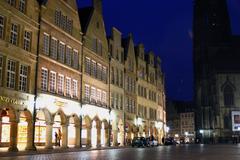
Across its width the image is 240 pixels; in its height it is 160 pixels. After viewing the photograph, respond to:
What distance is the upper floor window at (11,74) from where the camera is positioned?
1243 inches

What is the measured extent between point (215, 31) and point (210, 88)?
72.3 feet

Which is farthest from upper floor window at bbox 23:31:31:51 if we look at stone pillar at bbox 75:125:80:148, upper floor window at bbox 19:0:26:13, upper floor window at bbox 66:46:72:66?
stone pillar at bbox 75:125:80:148

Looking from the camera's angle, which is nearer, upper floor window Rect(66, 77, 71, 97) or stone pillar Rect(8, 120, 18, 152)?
stone pillar Rect(8, 120, 18, 152)

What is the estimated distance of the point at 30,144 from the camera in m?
33.9

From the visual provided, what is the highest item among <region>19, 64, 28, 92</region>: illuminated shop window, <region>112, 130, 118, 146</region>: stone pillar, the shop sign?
<region>19, 64, 28, 92</region>: illuminated shop window

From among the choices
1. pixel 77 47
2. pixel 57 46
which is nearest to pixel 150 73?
pixel 77 47

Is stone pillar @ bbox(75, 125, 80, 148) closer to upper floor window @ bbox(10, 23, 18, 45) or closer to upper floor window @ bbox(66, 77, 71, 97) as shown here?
upper floor window @ bbox(66, 77, 71, 97)

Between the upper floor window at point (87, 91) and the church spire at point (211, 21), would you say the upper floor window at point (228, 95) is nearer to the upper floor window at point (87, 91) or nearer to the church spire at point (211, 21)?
the church spire at point (211, 21)

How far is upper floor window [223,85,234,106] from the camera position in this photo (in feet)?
337

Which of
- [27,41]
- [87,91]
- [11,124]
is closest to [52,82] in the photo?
[27,41]

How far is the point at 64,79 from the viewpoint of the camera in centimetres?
4144

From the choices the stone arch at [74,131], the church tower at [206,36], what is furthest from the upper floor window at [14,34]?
the church tower at [206,36]

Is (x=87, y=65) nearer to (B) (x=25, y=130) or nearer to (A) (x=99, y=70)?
(A) (x=99, y=70)

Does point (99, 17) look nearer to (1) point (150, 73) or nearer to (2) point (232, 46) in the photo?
(1) point (150, 73)
